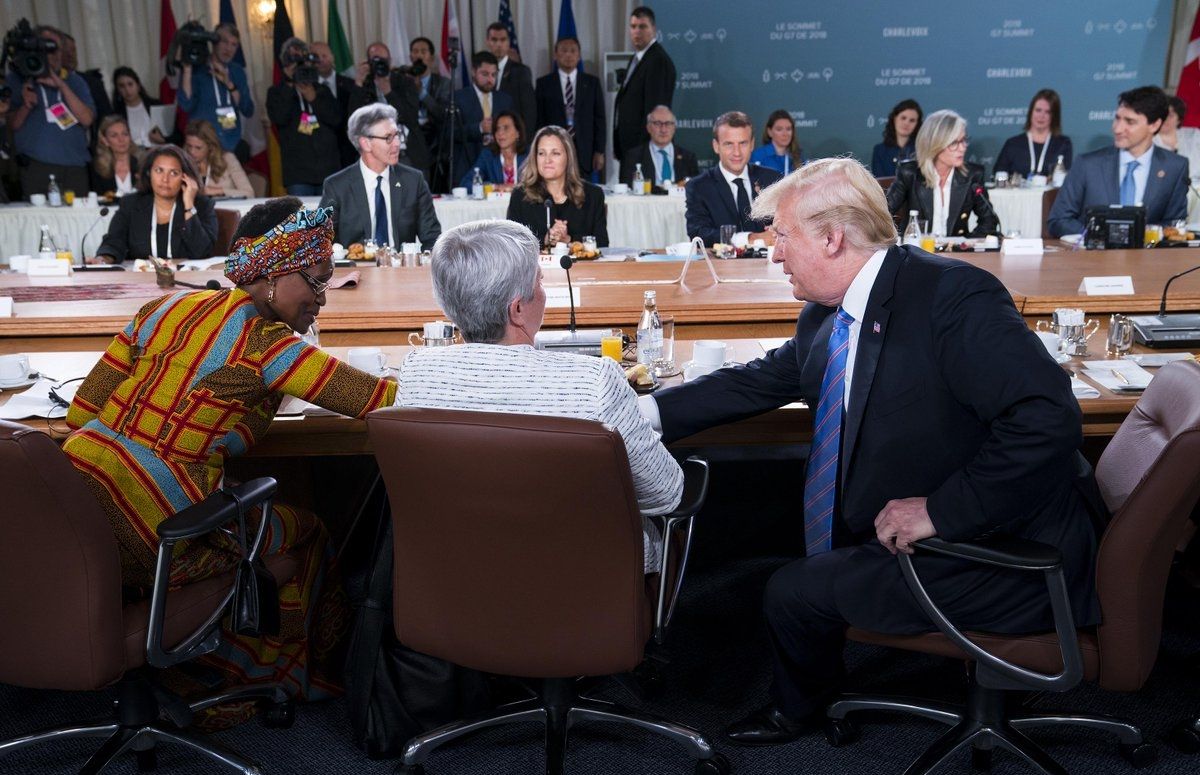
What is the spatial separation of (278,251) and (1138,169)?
15.7ft

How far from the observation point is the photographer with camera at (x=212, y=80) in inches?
303

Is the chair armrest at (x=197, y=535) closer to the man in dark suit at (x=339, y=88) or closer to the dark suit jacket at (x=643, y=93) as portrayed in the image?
the man in dark suit at (x=339, y=88)

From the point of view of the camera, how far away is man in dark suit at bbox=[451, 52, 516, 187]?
7.63 metres

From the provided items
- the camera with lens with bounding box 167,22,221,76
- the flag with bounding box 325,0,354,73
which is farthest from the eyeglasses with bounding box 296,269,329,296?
the flag with bounding box 325,0,354,73

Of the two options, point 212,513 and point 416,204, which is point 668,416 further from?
point 416,204

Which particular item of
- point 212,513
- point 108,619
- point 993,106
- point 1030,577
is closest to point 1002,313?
point 1030,577

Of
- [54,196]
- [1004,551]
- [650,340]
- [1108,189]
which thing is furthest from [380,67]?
[1004,551]

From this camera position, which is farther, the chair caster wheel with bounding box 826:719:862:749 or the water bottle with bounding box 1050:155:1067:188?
the water bottle with bounding box 1050:155:1067:188

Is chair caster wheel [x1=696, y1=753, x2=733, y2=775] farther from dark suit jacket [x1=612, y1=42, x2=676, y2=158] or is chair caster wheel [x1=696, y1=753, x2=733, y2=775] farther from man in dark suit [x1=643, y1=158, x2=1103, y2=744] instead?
dark suit jacket [x1=612, y1=42, x2=676, y2=158]

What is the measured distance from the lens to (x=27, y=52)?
23.1 ft

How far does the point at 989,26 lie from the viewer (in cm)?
845

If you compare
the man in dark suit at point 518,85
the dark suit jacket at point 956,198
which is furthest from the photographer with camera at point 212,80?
the dark suit jacket at point 956,198

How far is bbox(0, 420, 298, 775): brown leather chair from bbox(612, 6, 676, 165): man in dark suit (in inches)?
255

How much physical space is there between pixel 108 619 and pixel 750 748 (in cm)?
124
